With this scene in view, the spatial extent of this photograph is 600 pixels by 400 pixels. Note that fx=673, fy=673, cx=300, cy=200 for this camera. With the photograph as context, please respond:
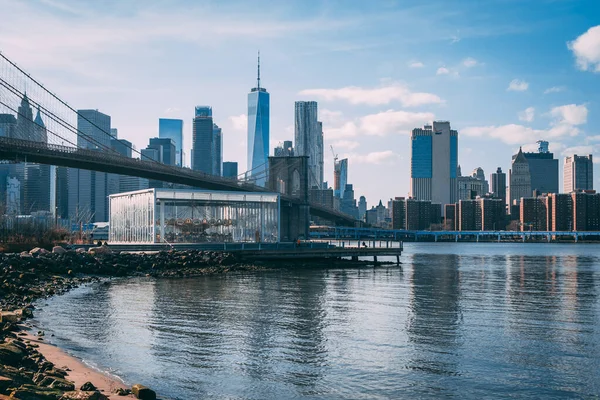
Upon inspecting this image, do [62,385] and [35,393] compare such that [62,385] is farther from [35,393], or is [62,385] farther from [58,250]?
[58,250]

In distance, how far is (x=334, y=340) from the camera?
24547 millimetres

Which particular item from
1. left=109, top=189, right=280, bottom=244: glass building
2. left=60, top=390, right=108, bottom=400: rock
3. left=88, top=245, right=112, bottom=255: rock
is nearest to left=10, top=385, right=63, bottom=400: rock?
left=60, top=390, right=108, bottom=400: rock

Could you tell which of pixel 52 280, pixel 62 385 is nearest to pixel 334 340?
pixel 62 385

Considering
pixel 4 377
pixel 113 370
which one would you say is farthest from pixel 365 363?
pixel 4 377

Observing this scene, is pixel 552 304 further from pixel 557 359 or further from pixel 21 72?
pixel 21 72

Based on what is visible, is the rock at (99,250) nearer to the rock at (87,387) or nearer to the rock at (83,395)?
the rock at (87,387)

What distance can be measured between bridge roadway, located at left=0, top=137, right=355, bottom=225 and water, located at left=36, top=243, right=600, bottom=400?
27147 mm

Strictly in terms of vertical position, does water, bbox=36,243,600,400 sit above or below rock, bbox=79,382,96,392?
below

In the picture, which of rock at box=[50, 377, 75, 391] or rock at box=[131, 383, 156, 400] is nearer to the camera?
rock at box=[50, 377, 75, 391]

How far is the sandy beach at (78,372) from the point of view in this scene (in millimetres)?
17055

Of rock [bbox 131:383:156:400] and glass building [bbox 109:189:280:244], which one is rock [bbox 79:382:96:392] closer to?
rock [bbox 131:383:156:400]

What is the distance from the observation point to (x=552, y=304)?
120ft

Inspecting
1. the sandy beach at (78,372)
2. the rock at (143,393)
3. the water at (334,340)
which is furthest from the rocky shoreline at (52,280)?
the water at (334,340)

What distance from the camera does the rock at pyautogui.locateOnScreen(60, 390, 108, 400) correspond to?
48.5ft
